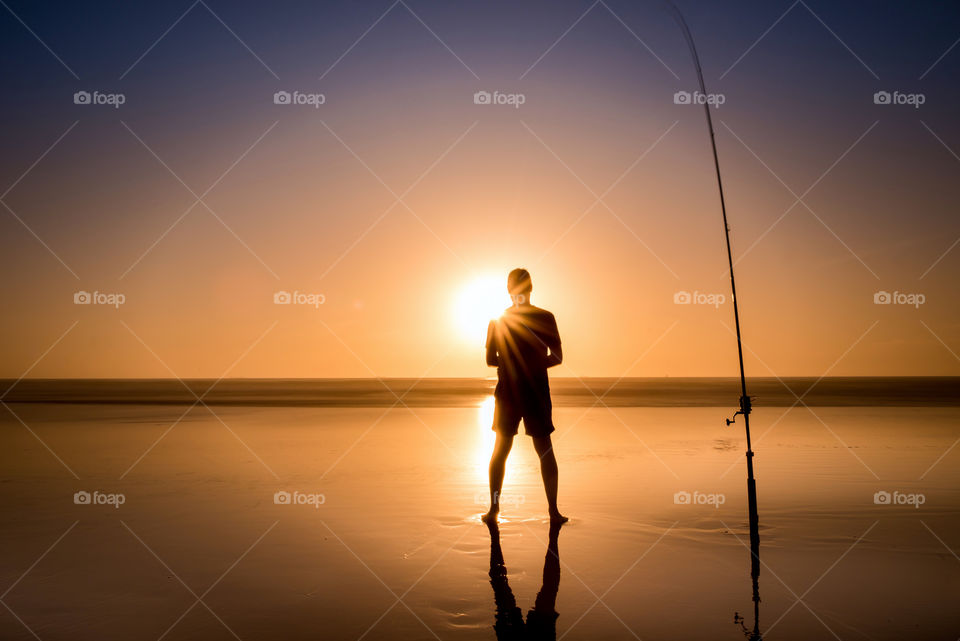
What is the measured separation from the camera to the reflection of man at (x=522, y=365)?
538 cm

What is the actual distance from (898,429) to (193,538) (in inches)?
483

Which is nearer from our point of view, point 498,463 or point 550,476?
point 550,476

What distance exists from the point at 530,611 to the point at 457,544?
52.1 inches

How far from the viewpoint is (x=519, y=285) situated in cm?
544

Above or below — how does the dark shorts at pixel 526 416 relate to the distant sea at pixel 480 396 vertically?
below

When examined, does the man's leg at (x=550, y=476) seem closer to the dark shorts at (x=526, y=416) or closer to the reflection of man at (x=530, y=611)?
the dark shorts at (x=526, y=416)

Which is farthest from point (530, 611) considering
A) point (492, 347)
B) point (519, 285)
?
point (519, 285)

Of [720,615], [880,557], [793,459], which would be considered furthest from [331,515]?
[793,459]

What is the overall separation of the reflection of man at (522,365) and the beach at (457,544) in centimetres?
66

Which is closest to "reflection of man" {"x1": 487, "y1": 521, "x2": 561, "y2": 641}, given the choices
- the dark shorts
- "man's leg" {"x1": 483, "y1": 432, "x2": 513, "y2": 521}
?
"man's leg" {"x1": 483, "y1": 432, "x2": 513, "y2": 521}

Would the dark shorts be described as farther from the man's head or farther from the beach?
the man's head

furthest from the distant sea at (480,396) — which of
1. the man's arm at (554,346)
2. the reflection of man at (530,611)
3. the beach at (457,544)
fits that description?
the reflection of man at (530,611)

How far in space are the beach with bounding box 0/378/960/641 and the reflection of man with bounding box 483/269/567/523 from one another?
660 mm

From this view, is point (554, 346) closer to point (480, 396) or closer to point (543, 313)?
point (543, 313)
